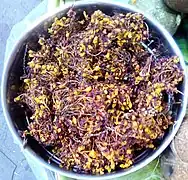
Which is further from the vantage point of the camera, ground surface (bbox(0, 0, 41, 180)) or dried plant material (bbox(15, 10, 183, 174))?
ground surface (bbox(0, 0, 41, 180))

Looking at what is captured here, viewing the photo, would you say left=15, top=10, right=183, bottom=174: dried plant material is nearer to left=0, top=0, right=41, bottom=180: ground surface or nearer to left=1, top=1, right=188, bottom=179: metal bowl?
left=1, top=1, right=188, bottom=179: metal bowl

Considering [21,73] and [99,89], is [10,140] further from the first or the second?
[99,89]

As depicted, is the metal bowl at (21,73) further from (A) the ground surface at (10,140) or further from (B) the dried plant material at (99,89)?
(A) the ground surface at (10,140)

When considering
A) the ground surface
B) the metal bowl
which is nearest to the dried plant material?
the metal bowl

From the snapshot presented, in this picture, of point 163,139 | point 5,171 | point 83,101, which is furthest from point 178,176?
point 5,171

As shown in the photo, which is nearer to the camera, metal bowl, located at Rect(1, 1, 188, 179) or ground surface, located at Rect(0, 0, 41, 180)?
metal bowl, located at Rect(1, 1, 188, 179)

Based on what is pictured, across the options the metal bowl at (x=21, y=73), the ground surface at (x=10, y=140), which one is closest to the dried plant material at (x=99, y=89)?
the metal bowl at (x=21, y=73)

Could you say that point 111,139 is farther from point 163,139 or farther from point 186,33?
point 186,33
